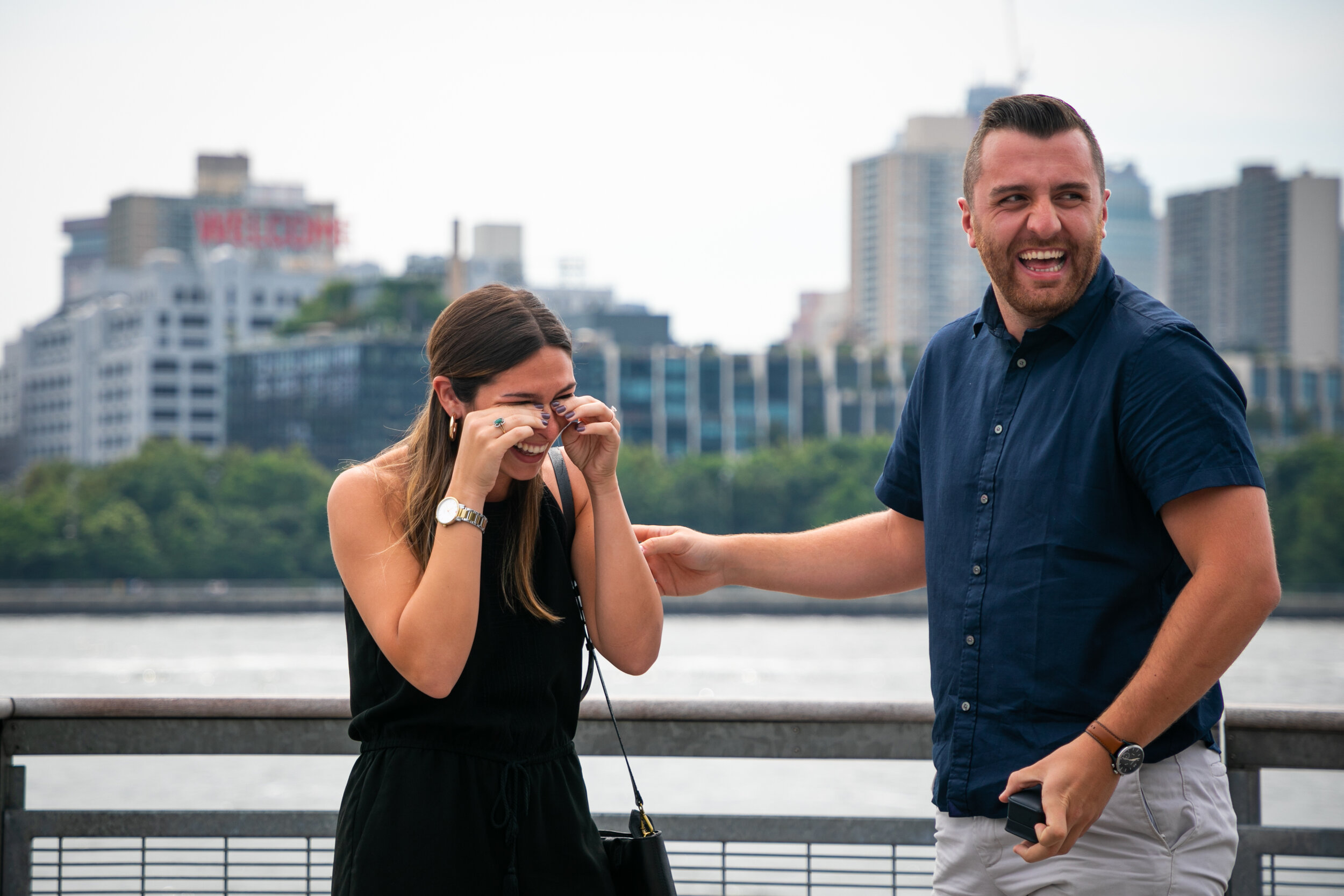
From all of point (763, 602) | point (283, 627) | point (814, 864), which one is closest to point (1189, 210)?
point (763, 602)

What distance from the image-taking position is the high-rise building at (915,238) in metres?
142

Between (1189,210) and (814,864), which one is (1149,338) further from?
(1189,210)

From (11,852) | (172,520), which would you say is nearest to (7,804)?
(11,852)

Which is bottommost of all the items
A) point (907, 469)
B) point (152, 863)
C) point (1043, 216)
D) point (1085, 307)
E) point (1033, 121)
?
point (152, 863)

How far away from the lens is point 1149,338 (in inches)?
90.6

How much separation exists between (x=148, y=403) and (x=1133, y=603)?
97565 mm

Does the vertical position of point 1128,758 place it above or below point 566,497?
below

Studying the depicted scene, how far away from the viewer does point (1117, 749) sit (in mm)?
2182

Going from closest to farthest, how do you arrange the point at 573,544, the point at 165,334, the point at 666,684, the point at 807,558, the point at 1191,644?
1. the point at 1191,644
2. the point at 573,544
3. the point at 807,558
4. the point at 666,684
5. the point at 165,334

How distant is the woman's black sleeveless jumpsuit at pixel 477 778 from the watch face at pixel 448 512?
2 cm

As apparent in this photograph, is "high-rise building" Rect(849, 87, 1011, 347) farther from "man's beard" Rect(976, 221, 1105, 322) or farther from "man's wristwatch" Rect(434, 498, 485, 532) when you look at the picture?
"man's wristwatch" Rect(434, 498, 485, 532)

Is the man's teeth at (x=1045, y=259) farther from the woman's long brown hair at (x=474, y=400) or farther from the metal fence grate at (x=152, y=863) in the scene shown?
the metal fence grate at (x=152, y=863)

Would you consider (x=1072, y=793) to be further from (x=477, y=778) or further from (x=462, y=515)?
(x=462, y=515)

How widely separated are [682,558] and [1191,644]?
1.15 metres
